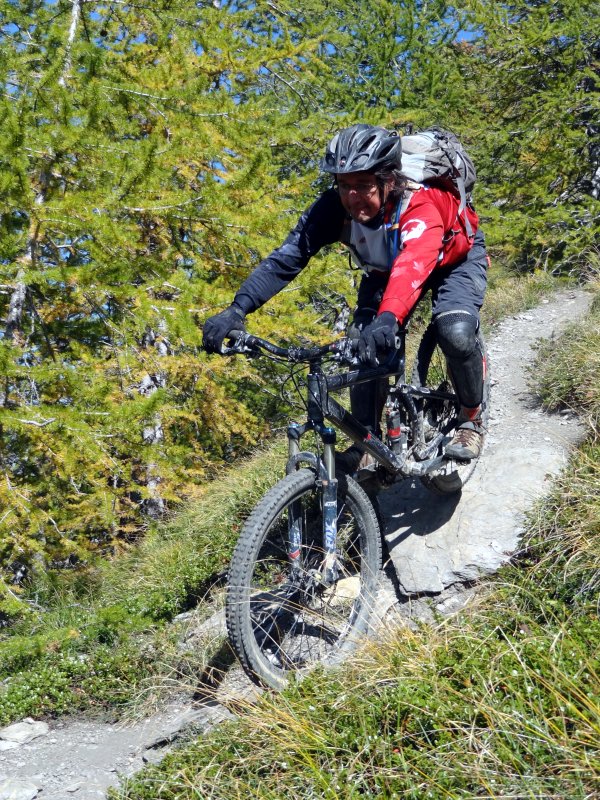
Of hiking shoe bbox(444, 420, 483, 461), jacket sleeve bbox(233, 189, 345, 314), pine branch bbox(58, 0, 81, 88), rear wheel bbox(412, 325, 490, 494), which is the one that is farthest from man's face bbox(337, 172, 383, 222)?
pine branch bbox(58, 0, 81, 88)

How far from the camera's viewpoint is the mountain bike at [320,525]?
11.7ft

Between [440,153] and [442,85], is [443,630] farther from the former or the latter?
[442,85]

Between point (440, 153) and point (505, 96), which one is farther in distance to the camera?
point (505, 96)

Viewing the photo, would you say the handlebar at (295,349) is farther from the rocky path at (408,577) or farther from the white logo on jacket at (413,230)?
the rocky path at (408,577)

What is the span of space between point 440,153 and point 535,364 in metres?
3.33

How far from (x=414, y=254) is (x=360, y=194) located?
0.42 metres

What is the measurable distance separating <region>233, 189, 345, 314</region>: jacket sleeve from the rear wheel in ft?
3.14

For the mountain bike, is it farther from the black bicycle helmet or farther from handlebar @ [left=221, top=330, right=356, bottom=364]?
the black bicycle helmet

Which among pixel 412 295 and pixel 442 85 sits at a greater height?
pixel 442 85

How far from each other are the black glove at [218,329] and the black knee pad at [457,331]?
3.94 ft

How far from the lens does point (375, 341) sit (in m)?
3.34

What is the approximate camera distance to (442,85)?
497 inches

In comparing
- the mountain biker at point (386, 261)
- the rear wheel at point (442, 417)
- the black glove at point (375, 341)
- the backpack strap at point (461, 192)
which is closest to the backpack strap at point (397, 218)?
the mountain biker at point (386, 261)

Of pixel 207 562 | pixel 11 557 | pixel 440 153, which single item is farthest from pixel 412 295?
pixel 11 557
